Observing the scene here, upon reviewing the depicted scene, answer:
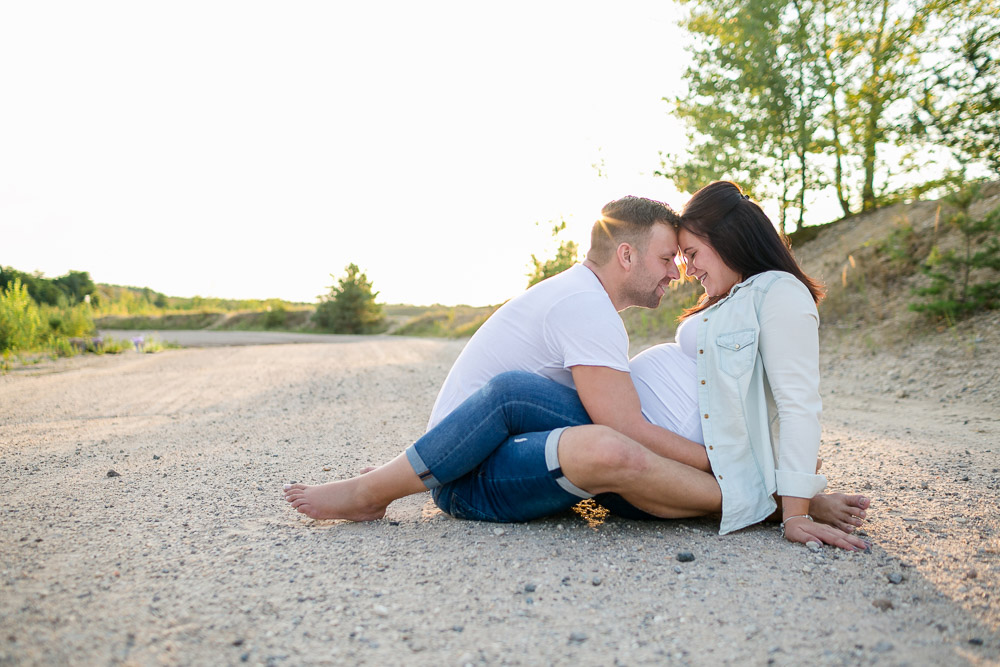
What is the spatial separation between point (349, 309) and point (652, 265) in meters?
27.6

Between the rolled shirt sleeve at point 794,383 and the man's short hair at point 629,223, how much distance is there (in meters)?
0.61

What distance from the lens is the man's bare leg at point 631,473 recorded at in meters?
2.40

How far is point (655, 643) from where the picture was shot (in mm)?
1771

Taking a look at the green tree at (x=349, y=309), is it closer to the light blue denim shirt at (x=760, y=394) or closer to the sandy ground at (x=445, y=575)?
the sandy ground at (x=445, y=575)

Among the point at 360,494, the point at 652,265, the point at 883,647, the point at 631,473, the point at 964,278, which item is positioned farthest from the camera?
the point at 964,278

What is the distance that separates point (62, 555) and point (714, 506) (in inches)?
98.2

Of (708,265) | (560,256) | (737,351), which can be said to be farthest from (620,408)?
(560,256)

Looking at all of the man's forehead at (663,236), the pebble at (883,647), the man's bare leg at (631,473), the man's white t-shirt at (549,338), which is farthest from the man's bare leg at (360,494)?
the pebble at (883,647)

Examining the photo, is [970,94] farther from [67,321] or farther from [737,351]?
[67,321]

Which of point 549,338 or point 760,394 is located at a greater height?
point 549,338

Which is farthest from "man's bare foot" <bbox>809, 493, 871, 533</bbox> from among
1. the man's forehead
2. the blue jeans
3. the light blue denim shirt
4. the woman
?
the man's forehead

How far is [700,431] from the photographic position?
268 centimetres

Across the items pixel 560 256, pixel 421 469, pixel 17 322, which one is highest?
pixel 560 256

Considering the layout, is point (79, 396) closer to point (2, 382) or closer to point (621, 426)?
point (2, 382)
